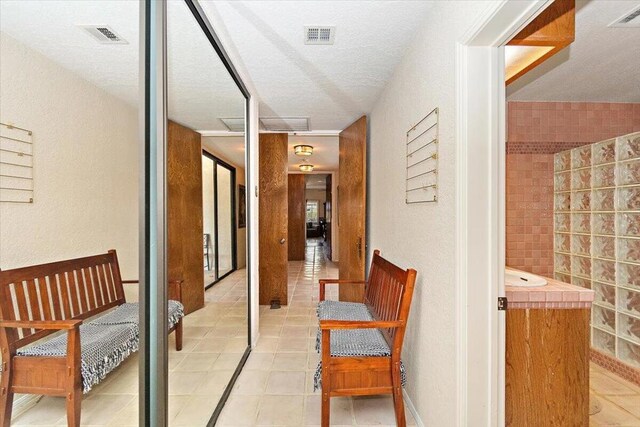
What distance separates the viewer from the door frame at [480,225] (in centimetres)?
119

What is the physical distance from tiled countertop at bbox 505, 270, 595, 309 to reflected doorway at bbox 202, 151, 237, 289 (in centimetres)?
177

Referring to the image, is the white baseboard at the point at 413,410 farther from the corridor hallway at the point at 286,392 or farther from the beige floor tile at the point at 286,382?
the beige floor tile at the point at 286,382

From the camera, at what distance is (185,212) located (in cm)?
150

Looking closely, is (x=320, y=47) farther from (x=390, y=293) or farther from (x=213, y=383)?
(x=213, y=383)

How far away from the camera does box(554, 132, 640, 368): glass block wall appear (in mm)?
2213

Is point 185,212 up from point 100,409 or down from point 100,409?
up

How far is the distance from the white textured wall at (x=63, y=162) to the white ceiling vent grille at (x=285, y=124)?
254cm

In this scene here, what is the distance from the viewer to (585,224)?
257cm

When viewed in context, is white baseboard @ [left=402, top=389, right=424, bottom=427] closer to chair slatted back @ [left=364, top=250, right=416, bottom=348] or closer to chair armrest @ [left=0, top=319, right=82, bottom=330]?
chair slatted back @ [left=364, top=250, right=416, bottom=348]

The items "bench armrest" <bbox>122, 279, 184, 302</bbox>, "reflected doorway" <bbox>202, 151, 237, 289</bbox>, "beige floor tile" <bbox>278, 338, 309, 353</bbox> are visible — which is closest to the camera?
"bench armrest" <bbox>122, 279, 184, 302</bbox>

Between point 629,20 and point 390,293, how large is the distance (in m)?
2.14

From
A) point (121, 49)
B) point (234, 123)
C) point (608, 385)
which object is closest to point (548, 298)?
point (608, 385)

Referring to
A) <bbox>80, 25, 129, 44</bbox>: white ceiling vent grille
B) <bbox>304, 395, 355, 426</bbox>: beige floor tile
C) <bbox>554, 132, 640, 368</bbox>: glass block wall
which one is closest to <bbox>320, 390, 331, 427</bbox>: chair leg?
<bbox>304, 395, 355, 426</bbox>: beige floor tile

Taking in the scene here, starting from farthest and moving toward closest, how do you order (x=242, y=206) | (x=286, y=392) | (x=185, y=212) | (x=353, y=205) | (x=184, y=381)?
(x=353, y=205) < (x=242, y=206) < (x=286, y=392) < (x=184, y=381) < (x=185, y=212)
